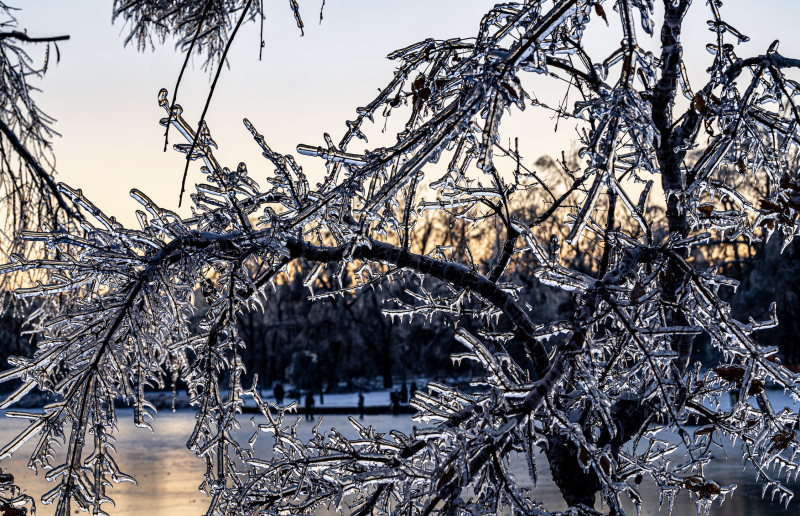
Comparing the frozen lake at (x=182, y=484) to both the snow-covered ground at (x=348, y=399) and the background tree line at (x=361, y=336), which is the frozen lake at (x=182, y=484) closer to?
the snow-covered ground at (x=348, y=399)

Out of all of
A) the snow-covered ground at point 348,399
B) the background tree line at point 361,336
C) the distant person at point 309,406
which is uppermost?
the background tree line at point 361,336

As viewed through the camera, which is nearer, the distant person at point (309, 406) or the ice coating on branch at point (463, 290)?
the ice coating on branch at point (463, 290)

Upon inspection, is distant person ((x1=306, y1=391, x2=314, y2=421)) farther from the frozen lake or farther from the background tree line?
the background tree line

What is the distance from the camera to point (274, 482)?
3297mm

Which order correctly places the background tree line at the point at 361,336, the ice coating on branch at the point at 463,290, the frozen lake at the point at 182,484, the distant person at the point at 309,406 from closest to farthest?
the ice coating on branch at the point at 463,290, the frozen lake at the point at 182,484, the distant person at the point at 309,406, the background tree line at the point at 361,336

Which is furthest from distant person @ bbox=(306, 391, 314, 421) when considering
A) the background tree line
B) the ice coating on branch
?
the ice coating on branch

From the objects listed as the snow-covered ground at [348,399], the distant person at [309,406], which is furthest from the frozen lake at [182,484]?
the snow-covered ground at [348,399]

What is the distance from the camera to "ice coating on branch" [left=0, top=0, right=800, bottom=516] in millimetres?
1749

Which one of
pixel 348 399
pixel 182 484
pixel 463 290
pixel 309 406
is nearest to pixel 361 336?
pixel 348 399

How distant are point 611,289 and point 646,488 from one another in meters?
13.6

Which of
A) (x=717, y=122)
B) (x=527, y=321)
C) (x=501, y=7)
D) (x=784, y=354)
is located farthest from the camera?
(x=784, y=354)

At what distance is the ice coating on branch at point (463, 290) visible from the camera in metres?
1.75

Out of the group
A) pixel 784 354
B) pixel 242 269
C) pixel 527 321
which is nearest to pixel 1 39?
pixel 242 269

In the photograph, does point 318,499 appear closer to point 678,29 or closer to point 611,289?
point 611,289
